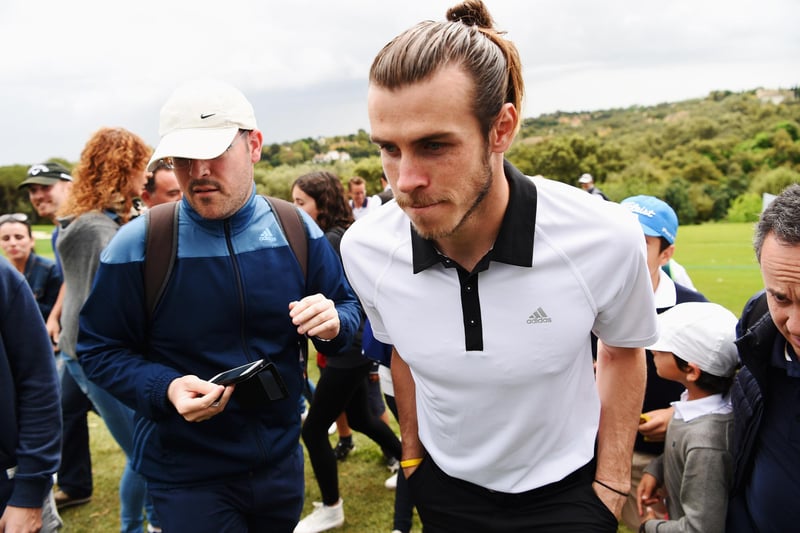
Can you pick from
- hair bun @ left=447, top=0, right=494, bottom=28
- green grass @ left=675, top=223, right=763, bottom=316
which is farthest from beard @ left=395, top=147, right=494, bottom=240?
green grass @ left=675, top=223, right=763, bottom=316

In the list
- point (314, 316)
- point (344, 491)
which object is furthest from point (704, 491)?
point (344, 491)

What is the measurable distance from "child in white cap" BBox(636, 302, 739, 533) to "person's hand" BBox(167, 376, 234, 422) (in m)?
1.72

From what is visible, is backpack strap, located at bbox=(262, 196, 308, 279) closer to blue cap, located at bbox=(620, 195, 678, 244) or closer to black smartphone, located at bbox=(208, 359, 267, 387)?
black smartphone, located at bbox=(208, 359, 267, 387)

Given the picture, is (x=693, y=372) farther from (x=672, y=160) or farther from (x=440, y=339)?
(x=672, y=160)

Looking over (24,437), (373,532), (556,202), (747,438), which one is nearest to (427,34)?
(556,202)

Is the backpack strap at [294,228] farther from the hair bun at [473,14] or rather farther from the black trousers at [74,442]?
the black trousers at [74,442]

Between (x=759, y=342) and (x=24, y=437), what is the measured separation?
8.96 feet

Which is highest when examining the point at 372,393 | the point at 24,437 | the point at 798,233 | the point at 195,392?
the point at 798,233

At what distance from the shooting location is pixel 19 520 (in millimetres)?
2211

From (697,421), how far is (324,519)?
2.81 metres

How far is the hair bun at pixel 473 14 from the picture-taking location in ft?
6.17

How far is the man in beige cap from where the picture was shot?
7.40 feet

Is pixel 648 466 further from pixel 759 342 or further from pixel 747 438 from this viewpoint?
pixel 759 342

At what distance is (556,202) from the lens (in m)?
1.90
